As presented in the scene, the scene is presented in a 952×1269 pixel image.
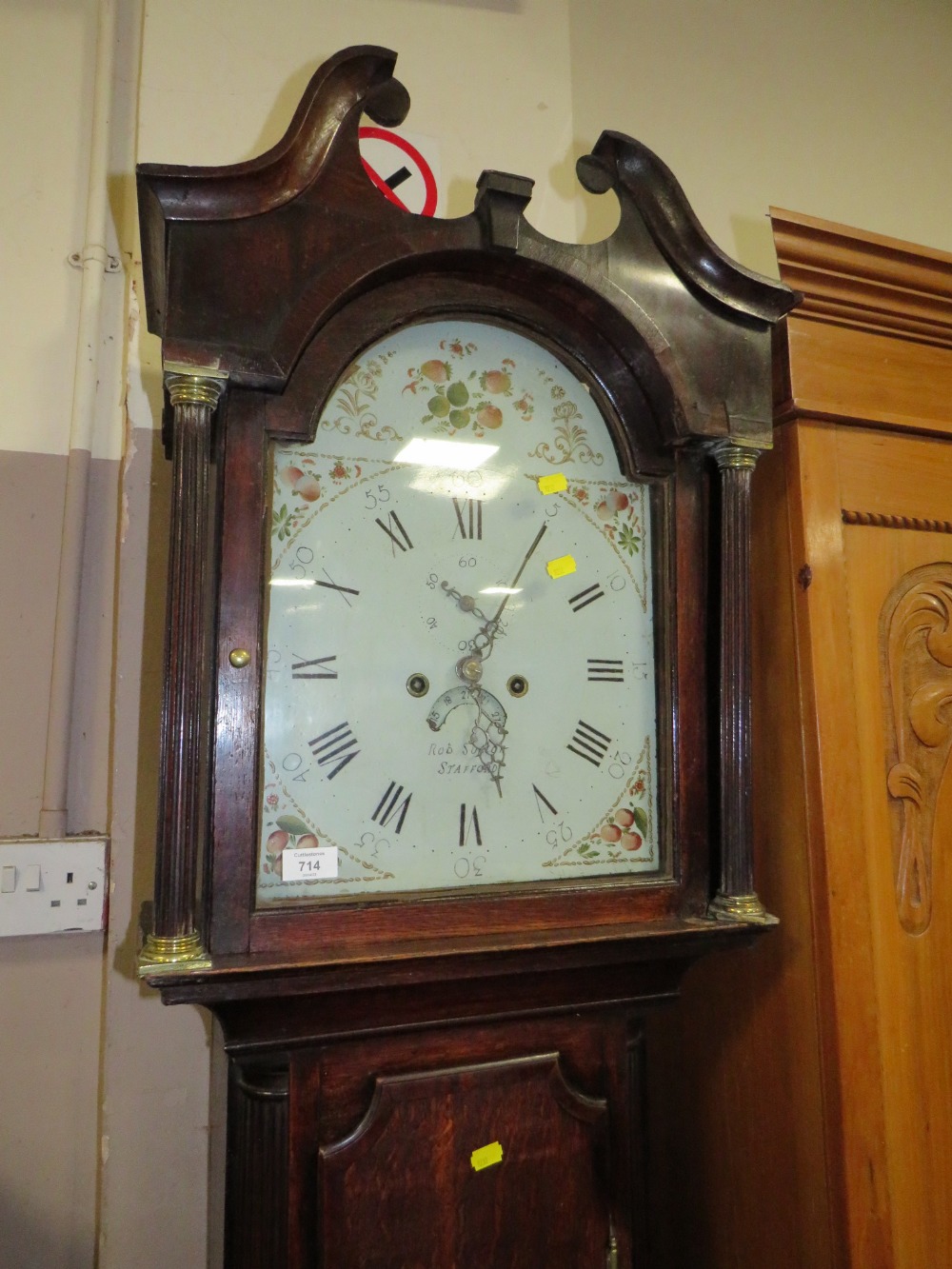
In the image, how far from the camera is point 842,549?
93cm

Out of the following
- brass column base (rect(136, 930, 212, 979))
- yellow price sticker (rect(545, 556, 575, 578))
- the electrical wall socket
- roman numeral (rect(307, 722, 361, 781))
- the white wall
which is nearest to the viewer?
brass column base (rect(136, 930, 212, 979))

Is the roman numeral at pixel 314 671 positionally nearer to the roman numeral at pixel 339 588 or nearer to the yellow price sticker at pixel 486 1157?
the roman numeral at pixel 339 588

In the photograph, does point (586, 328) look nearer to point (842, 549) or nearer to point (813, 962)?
point (842, 549)

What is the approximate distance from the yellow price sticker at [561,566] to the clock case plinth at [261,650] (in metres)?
0.10

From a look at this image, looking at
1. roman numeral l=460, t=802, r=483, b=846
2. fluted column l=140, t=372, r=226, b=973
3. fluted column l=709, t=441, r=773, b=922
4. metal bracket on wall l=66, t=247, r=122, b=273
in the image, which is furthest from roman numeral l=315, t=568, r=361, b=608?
metal bracket on wall l=66, t=247, r=122, b=273

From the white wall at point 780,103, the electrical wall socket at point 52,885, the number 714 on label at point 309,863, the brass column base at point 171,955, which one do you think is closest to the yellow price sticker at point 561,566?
the number 714 on label at point 309,863

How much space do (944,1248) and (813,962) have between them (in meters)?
0.30

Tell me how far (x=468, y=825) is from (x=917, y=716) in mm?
501

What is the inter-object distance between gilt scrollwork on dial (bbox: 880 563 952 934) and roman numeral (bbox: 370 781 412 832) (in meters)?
0.51

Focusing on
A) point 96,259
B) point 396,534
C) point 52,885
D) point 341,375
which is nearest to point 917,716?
point 396,534

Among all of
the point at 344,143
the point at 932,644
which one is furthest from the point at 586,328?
the point at 932,644

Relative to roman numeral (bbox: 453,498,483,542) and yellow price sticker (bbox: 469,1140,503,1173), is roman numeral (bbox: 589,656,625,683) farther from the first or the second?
yellow price sticker (bbox: 469,1140,503,1173)

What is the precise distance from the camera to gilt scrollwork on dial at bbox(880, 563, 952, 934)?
→ 914mm

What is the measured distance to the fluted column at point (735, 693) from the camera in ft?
2.79
